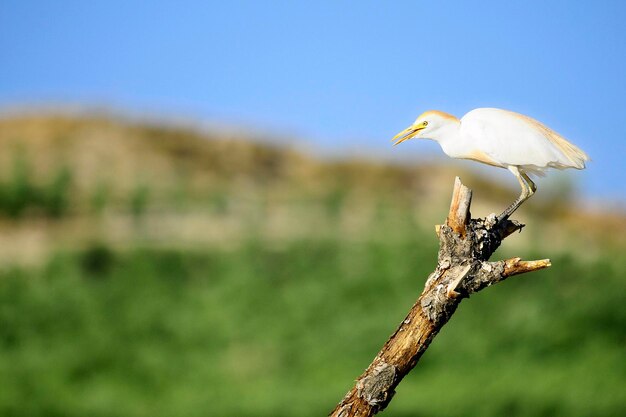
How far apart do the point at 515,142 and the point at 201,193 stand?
17.0 meters

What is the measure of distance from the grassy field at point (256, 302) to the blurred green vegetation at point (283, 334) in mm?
34

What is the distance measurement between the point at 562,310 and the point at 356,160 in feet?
26.6

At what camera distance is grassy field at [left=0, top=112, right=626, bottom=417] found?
14125 millimetres

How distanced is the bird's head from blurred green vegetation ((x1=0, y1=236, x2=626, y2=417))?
10230 millimetres

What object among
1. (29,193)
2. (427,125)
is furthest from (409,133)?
(29,193)

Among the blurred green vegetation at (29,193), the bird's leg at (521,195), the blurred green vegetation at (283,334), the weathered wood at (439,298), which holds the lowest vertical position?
the weathered wood at (439,298)

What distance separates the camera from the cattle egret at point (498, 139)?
3.24 m

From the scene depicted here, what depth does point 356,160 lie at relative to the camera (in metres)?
23.5

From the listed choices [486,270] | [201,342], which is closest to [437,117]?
[486,270]

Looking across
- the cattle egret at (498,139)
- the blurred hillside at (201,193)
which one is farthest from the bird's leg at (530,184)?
the blurred hillside at (201,193)

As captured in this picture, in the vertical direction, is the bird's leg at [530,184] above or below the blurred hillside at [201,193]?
below

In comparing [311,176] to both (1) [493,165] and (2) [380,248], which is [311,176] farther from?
(1) [493,165]

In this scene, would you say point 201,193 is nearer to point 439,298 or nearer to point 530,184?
point 530,184

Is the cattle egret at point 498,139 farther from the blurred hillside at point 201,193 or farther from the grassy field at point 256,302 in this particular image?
the blurred hillside at point 201,193
